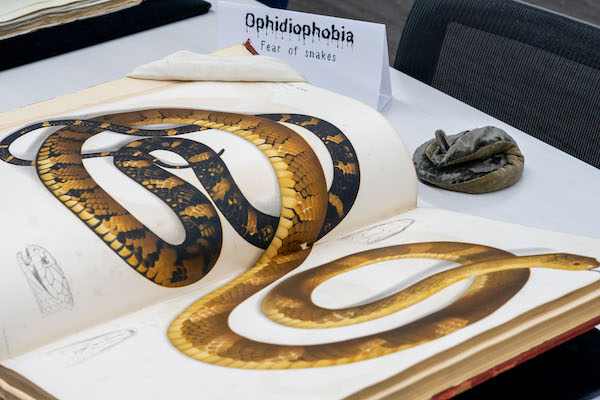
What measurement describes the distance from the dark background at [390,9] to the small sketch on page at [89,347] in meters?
1.89

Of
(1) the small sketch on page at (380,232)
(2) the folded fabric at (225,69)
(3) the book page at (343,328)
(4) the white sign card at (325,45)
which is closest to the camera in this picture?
(3) the book page at (343,328)

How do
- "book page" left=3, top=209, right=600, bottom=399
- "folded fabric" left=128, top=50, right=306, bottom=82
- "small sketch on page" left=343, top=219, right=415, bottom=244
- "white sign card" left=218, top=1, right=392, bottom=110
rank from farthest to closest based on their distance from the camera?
"white sign card" left=218, top=1, right=392, bottom=110 → "folded fabric" left=128, top=50, right=306, bottom=82 → "small sketch on page" left=343, top=219, right=415, bottom=244 → "book page" left=3, top=209, right=600, bottom=399

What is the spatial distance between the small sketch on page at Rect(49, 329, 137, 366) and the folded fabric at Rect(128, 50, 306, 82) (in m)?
0.28

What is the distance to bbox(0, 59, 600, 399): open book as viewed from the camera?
0.34m

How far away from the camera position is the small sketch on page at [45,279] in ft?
1.20

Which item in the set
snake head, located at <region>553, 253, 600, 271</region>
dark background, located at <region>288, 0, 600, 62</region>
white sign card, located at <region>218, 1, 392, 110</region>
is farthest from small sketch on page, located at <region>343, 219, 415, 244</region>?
dark background, located at <region>288, 0, 600, 62</region>

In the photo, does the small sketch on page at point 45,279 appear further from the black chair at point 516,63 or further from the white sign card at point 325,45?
the black chair at point 516,63

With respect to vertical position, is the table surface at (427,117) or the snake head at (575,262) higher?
the snake head at (575,262)

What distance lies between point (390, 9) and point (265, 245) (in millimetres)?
2027

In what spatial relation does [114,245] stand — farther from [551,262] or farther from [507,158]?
[507,158]

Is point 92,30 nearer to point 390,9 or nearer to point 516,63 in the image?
point 516,63

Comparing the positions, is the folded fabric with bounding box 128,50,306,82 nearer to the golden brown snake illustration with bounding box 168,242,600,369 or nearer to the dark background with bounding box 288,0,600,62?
the golden brown snake illustration with bounding box 168,242,600,369

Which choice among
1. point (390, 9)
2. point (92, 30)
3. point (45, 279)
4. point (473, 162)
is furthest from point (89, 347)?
point (390, 9)

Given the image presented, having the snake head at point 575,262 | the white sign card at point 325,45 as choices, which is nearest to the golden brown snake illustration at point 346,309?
the snake head at point 575,262
